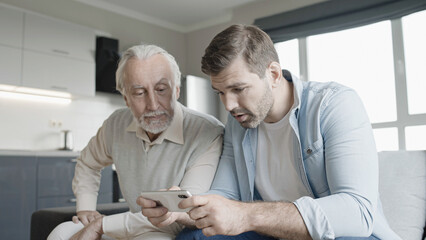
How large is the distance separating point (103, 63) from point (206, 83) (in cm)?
164

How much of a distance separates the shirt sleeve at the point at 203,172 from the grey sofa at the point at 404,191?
75cm

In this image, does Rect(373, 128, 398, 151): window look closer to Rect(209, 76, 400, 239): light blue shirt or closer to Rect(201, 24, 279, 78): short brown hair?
Rect(209, 76, 400, 239): light blue shirt

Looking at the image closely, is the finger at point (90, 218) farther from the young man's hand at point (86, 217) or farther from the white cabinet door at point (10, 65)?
the white cabinet door at point (10, 65)

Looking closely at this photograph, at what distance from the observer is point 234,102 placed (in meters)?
1.51

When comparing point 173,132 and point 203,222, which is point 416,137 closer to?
point 173,132

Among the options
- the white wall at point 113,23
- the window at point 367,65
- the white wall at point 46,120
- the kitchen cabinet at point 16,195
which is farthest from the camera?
the white wall at point 113,23

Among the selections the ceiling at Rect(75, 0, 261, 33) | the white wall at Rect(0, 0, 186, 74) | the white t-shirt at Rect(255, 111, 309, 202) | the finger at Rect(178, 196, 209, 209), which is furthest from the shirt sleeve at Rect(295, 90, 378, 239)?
the ceiling at Rect(75, 0, 261, 33)

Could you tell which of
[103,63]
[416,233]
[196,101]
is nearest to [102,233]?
[416,233]

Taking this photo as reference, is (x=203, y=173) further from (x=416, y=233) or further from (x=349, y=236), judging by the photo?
(x=416, y=233)

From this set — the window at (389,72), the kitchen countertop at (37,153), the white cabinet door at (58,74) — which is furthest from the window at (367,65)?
the kitchen countertop at (37,153)

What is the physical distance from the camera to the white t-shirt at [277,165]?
1.53 m

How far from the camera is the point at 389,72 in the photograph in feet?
15.4

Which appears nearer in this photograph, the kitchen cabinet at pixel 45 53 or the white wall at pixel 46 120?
the kitchen cabinet at pixel 45 53

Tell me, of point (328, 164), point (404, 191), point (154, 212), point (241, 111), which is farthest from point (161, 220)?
point (404, 191)
